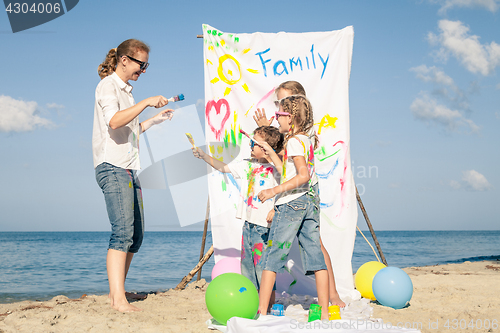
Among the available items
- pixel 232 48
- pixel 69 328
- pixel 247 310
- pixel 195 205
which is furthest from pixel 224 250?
pixel 232 48

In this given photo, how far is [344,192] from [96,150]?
228cm

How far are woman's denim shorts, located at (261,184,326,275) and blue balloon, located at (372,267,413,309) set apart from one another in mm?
768

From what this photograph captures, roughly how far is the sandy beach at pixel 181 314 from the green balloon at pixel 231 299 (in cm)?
17

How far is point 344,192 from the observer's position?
3627 mm

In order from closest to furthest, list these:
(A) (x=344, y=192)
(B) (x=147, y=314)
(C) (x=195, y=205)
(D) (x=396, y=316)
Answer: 1. (B) (x=147, y=314)
2. (D) (x=396, y=316)
3. (A) (x=344, y=192)
4. (C) (x=195, y=205)

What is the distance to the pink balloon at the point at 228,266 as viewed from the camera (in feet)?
11.0

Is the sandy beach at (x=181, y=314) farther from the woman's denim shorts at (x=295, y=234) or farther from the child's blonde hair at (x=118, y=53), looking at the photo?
the child's blonde hair at (x=118, y=53)

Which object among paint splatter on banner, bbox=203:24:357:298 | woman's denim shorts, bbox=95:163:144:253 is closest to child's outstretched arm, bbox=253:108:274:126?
paint splatter on banner, bbox=203:24:357:298

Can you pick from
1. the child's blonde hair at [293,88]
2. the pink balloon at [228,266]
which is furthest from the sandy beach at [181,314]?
the child's blonde hair at [293,88]

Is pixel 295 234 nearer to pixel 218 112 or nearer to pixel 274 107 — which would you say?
pixel 274 107

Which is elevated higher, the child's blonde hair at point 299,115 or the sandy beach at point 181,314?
the child's blonde hair at point 299,115

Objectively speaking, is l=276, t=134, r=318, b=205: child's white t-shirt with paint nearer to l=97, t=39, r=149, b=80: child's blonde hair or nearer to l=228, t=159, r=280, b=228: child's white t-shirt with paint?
l=228, t=159, r=280, b=228: child's white t-shirt with paint

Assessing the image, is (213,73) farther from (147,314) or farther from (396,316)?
(396,316)

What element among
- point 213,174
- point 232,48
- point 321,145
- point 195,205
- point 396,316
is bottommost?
point 396,316
